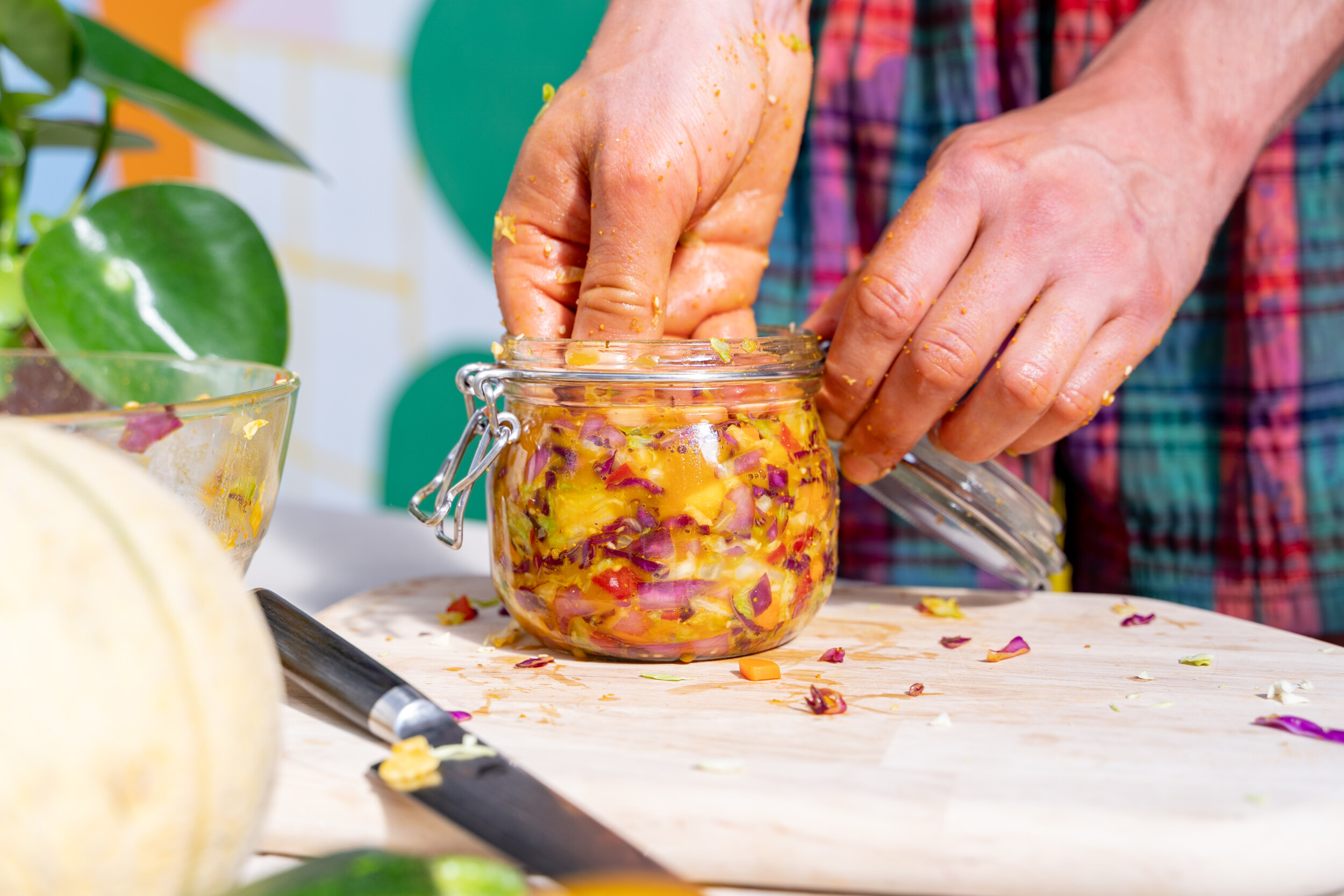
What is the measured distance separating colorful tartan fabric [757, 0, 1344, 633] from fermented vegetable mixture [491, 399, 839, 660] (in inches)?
27.5

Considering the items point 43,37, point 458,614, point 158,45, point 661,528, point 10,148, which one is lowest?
point 458,614

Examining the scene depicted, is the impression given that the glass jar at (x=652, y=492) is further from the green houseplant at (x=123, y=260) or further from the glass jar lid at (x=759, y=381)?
the green houseplant at (x=123, y=260)

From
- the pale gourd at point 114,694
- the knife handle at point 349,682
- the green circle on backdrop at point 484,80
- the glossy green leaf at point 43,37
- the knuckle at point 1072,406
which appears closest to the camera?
the pale gourd at point 114,694

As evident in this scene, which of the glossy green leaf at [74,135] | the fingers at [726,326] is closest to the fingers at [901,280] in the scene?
the fingers at [726,326]

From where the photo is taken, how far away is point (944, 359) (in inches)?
33.4

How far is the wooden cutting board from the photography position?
55 cm

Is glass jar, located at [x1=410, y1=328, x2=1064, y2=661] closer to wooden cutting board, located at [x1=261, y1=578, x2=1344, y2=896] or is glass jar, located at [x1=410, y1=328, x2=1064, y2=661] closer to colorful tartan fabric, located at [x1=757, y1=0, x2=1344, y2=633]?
wooden cutting board, located at [x1=261, y1=578, x2=1344, y2=896]

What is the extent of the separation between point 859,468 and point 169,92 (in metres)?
0.91

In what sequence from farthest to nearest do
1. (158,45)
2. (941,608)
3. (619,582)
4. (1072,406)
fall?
(158,45) < (941,608) < (1072,406) < (619,582)

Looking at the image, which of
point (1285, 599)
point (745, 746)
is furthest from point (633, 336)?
point (1285, 599)

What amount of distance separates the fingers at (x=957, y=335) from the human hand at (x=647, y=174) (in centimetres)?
18

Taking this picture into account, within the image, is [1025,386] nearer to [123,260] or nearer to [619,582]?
[619,582]

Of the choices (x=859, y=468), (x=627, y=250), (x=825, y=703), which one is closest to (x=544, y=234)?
(x=627, y=250)

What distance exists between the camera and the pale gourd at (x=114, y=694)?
0.36 meters
